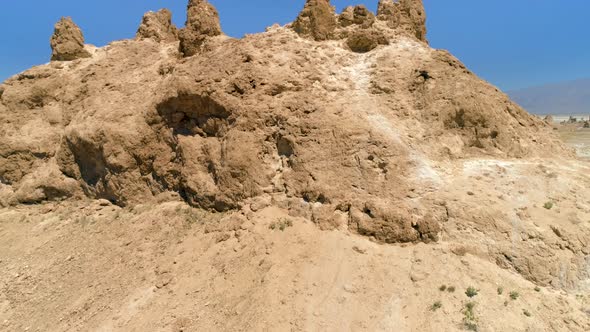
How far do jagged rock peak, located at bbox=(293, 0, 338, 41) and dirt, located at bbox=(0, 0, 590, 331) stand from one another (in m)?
0.04

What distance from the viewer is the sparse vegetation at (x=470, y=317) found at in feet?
19.4

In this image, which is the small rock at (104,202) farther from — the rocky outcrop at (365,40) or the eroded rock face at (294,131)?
the rocky outcrop at (365,40)

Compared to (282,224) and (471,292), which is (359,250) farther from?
(471,292)

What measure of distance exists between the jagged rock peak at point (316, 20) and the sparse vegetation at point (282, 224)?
216 inches

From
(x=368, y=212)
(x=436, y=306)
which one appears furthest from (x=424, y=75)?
(x=436, y=306)

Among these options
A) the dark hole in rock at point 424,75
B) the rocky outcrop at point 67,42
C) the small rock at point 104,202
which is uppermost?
the rocky outcrop at point 67,42

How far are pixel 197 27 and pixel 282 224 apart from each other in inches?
273

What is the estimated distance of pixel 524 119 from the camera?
10773 millimetres

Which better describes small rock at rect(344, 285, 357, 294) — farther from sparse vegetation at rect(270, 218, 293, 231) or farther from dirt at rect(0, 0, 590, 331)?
sparse vegetation at rect(270, 218, 293, 231)

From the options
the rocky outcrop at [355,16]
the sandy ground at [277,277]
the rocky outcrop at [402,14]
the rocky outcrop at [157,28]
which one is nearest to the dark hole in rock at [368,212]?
the sandy ground at [277,277]

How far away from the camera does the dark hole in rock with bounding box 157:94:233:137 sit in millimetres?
9656

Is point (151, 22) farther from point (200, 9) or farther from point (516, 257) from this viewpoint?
point (516, 257)

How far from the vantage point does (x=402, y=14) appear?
11180 mm

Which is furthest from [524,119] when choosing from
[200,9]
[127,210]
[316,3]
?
[127,210]
